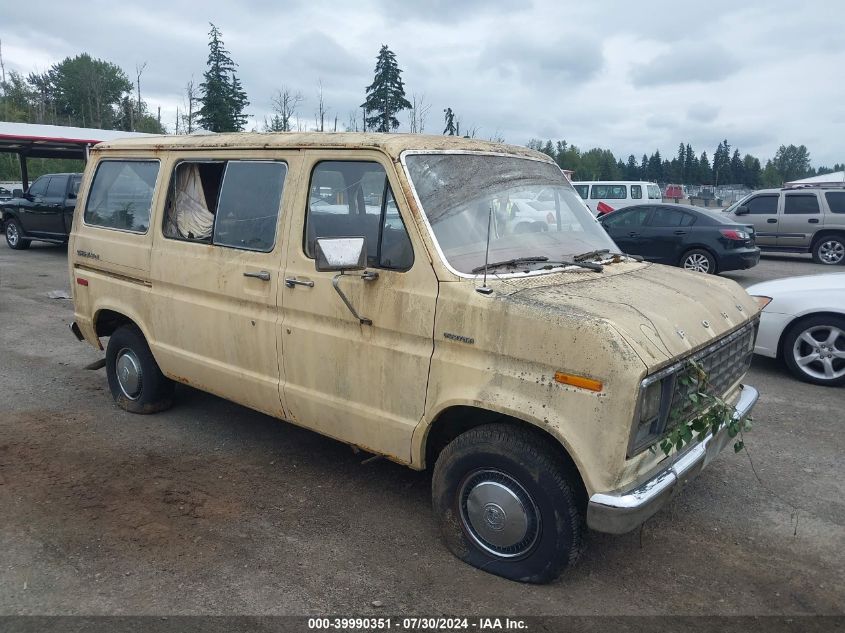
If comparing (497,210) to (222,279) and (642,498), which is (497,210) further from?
(222,279)

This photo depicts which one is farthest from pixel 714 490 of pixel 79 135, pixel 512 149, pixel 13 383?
pixel 79 135

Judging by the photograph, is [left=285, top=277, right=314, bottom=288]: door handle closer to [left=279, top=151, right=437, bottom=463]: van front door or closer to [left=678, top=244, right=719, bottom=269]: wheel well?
[left=279, top=151, right=437, bottom=463]: van front door

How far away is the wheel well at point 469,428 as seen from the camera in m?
3.12

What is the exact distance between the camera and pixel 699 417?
10.7ft

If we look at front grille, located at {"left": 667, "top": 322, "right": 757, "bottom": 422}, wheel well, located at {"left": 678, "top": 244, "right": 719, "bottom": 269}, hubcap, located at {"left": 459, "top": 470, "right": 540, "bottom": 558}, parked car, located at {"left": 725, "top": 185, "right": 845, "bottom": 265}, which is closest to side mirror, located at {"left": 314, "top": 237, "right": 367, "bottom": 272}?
hubcap, located at {"left": 459, "top": 470, "right": 540, "bottom": 558}

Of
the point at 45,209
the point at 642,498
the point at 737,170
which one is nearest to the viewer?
the point at 642,498

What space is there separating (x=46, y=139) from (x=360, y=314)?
1970 centimetres

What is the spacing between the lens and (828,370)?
20.9 feet

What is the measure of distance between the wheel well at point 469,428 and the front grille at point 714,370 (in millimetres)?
519

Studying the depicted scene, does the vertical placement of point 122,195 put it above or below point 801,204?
below

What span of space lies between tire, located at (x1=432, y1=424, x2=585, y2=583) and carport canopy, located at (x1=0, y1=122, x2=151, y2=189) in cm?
1837

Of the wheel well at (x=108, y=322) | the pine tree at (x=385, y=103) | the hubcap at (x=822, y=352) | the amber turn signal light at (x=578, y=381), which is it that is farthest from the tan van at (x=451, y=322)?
the pine tree at (x=385, y=103)

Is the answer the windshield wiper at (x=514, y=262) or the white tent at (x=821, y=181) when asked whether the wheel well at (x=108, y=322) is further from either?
the white tent at (x=821, y=181)

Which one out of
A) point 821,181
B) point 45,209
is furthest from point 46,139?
point 821,181
